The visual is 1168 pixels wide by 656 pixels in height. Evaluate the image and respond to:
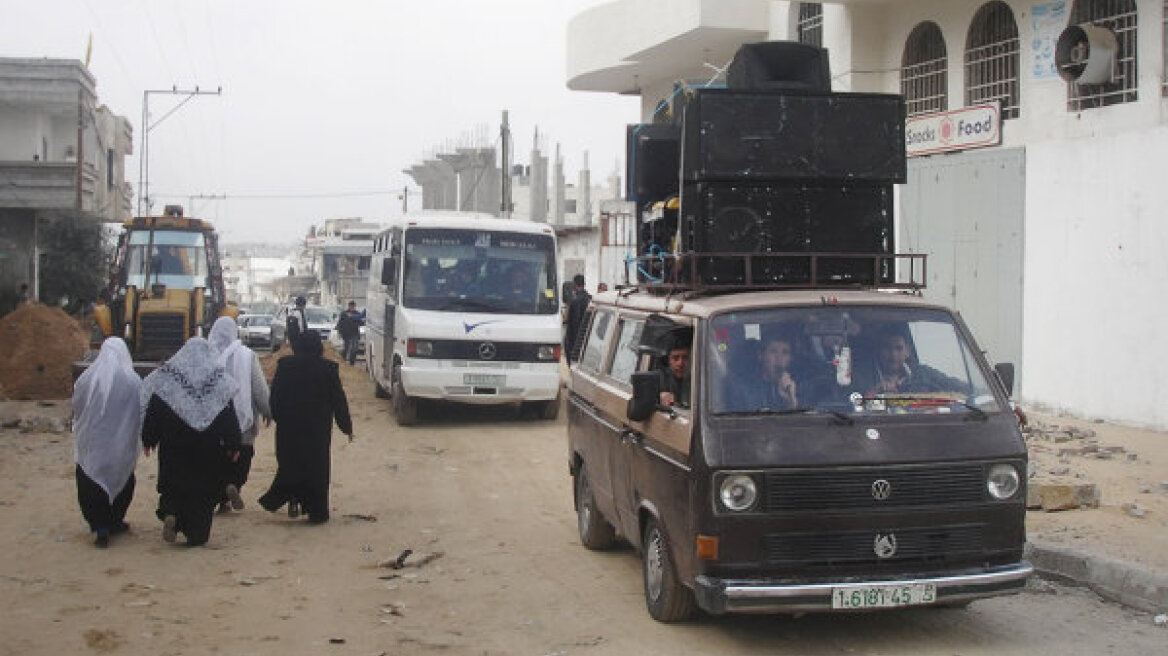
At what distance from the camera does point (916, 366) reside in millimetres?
6098

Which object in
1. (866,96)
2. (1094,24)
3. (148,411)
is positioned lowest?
(148,411)

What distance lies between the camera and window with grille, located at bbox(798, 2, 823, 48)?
21047mm

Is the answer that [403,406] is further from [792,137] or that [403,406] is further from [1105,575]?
[1105,575]

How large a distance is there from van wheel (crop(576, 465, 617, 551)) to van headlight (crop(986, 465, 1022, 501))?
3.10 metres

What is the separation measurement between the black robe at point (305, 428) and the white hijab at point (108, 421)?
1.12 meters

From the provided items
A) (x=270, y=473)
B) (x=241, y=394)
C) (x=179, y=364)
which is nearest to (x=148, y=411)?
(x=179, y=364)

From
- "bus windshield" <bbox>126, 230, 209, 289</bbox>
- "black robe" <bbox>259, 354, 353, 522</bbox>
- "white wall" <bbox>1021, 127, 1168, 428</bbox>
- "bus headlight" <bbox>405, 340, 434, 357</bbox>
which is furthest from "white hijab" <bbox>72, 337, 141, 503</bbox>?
"bus windshield" <bbox>126, 230, 209, 289</bbox>

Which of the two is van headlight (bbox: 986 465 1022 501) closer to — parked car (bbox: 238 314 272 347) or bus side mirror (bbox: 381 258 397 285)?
bus side mirror (bbox: 381 258 397 285)

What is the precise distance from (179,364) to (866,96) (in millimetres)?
5345

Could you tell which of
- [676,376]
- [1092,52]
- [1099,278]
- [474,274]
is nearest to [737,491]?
[676,376]

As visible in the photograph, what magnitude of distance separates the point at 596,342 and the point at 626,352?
96 cm

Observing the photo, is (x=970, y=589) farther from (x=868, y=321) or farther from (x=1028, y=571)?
(x=868, y=321)

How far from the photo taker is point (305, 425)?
9.41m

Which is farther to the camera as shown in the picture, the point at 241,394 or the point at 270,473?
the point at 270,473
